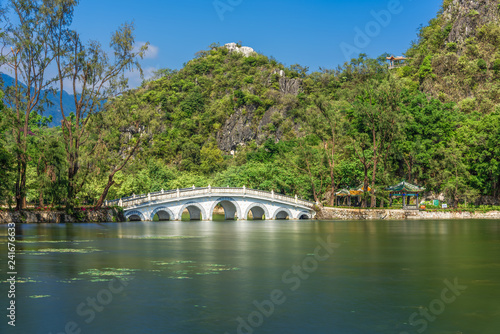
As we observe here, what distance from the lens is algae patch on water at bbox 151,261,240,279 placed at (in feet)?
48.5

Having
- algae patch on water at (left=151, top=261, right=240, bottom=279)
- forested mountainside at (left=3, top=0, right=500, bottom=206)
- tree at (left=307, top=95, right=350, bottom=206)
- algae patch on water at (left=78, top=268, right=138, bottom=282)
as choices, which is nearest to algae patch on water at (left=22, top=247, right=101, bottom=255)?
algae patch on water at (left=151, top=261, right=240, bottom=279)

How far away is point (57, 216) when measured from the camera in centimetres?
4191

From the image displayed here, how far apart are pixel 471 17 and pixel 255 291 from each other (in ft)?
286

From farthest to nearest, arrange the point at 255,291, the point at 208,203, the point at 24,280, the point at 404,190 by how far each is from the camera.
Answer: the point at 208,203 → the point at 404,190 → the point at 24,280 → the point at 255,291

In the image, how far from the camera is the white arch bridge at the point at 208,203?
174 ft

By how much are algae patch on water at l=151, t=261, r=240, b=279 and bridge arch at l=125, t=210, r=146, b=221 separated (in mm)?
36069

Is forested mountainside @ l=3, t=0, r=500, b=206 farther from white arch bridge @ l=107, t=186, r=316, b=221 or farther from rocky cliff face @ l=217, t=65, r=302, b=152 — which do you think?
white arch bridge @ l=107, t=186, r=316, b=221

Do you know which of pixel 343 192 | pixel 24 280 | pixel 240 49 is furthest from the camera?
pixel 240 49

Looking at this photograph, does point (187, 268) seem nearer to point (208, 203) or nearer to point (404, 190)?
point (208, 203)

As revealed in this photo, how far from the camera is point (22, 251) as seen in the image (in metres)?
20.0

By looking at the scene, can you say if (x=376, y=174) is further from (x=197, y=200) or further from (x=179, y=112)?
(x=179, y=112)

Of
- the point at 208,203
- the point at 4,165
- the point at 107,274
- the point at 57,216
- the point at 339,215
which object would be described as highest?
the point at 4,165

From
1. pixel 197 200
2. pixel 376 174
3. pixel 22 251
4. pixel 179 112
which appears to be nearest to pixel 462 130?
pixel 376 174

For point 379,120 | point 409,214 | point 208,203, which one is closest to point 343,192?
point 409,214
